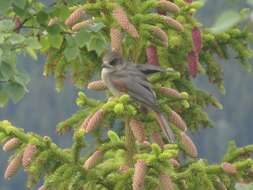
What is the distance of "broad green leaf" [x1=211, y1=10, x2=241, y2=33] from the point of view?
2.96 meters

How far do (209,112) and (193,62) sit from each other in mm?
152600

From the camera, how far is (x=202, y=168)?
8203 millimetres

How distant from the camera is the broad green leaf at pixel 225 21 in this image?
296 cm

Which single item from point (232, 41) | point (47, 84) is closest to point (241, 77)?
point (47, 84)

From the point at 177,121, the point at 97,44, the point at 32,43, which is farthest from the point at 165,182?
the point at 32,43

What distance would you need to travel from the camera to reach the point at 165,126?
25.8 feet

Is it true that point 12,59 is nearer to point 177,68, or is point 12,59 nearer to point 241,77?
point 177,68

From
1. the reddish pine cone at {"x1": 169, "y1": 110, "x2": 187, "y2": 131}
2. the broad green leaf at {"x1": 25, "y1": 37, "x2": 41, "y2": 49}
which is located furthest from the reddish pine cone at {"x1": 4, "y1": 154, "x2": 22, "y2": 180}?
the broad green leaf at {"x1": 25, "y1": 37, "x2": 41, "y2": 49}

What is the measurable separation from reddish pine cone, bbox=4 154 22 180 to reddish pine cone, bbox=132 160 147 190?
1192 millimetres

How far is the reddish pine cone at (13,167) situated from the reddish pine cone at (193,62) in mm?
2141

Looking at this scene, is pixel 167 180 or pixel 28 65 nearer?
pixel 167 180

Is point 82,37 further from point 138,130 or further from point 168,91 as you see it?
point 168,91

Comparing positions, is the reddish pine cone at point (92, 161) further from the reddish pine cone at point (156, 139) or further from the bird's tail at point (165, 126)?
the bird's tail at point (165, 126)

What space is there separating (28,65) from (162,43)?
16408cm
